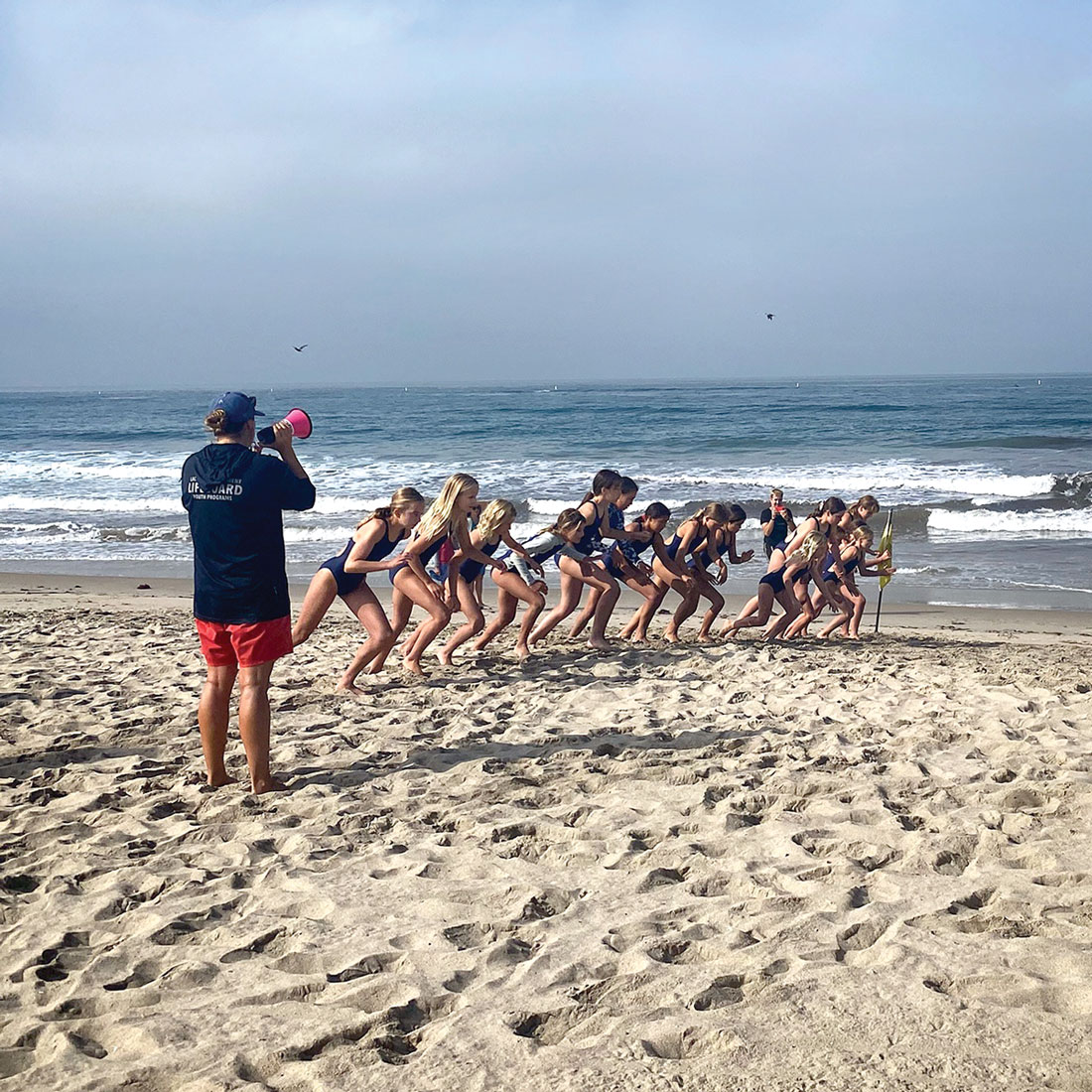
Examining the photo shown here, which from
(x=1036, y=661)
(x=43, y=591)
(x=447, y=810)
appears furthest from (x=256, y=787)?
(x=43, y=591)

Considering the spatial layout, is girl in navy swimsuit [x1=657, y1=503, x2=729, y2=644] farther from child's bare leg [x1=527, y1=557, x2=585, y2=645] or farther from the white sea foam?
the white sea foam

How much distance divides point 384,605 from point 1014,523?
11.1 metres

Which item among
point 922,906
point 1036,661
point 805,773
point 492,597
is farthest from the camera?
point 492,597

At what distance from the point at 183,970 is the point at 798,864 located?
212 centimetres

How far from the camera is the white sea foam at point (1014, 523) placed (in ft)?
54.0

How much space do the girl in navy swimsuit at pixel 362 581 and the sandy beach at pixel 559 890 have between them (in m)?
0.31

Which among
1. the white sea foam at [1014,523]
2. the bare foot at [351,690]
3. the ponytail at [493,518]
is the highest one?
the ponytail at [493,518]

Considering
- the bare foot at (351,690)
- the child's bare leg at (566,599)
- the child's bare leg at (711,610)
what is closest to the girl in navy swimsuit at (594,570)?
the child's bare leg at (566,599)

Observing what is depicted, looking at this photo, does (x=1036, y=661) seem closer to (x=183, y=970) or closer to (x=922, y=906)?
(x=922, y=906)

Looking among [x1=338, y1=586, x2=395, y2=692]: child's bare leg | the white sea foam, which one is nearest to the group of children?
[x1=338, y1=586, x2=395, y2=692]: child's bare leg

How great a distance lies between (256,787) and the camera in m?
4.75

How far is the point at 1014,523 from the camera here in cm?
1742

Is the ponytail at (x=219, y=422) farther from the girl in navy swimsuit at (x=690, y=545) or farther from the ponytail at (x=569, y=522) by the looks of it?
the girl in navy swimsuit at (x=690, y=545)

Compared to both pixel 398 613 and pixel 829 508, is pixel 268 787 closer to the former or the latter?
pixel 398 613
